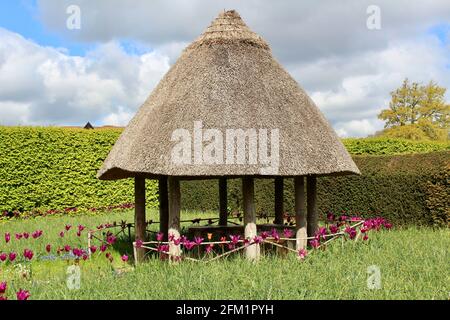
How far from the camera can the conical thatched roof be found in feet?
29.9

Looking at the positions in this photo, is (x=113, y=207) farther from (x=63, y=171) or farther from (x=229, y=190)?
(x=229, y=190)

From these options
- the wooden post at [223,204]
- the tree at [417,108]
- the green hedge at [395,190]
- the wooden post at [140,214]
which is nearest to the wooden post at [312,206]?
the wooden post at [223,204]

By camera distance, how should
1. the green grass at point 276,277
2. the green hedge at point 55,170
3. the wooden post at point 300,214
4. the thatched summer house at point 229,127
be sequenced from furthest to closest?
the green hedge at point 55,170, the wooden post at point 300,214, the thatched summer house at point 229,127, the green grass at point 276,277

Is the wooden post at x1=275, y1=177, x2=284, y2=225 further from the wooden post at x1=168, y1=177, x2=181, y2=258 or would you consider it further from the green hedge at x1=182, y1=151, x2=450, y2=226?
the green hedge at x1=182, y1=151, x2=450, y2=226

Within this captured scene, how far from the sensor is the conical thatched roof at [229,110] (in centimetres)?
911

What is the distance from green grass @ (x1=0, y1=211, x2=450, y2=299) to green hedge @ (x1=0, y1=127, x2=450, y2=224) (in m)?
3.96

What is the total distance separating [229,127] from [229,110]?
373 millimetres

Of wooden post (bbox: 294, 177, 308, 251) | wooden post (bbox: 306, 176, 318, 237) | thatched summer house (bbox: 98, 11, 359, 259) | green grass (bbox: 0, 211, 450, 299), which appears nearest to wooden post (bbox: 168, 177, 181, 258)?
thatched summer house (bbox: 98, 11, 359, 259)

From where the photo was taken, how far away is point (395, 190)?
1553 centimetres

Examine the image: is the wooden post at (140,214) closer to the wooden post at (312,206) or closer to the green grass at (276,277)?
the green grass at (276,277)

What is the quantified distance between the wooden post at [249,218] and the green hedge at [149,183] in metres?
6.99
